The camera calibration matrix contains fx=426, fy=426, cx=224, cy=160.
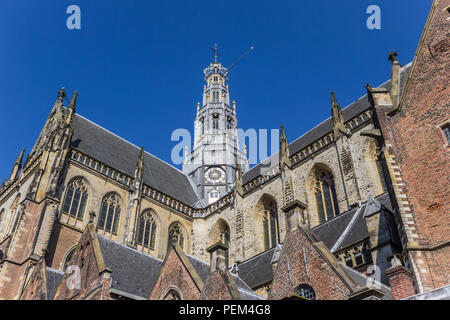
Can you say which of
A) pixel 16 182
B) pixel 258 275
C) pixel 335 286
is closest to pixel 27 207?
pixel 16 182

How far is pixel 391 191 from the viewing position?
12.9 meters

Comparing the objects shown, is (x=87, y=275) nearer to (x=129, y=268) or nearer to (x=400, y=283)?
(x=129, y=268)

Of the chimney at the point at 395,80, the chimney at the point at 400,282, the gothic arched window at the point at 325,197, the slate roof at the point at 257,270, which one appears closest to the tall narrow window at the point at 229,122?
the gothic arched window at the point at 325,197

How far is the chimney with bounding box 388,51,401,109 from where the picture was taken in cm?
1438

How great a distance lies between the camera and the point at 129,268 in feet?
54.2

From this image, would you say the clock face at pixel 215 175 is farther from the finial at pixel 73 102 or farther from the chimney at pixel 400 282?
the chimney at pixel 400 282

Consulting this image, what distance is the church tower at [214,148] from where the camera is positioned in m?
36.5

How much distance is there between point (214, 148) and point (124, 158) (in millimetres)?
10769

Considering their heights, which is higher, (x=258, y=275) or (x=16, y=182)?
(x=16, y=182)

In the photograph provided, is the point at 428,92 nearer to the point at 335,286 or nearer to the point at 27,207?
the point at 335,286

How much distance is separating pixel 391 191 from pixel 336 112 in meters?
11.8

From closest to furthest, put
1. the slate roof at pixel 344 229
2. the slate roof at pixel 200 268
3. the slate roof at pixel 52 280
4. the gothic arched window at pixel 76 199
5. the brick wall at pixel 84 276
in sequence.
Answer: the brick wall at pixel 84 276, the slate roof at pixel 200 268, the slate roof at pixel 344 229, the slate roof at pixel 52 280, the gothic arched window at pixel 76 199

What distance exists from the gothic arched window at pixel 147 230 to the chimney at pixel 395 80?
59.6 ft

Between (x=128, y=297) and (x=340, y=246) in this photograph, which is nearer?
(x=128, y=297)
